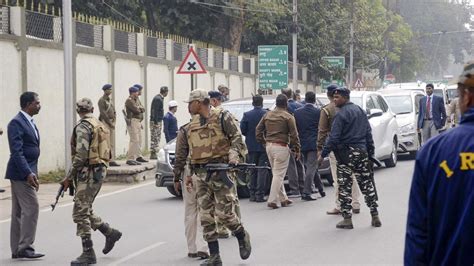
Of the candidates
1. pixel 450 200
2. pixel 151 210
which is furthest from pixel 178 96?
pixel 450 200

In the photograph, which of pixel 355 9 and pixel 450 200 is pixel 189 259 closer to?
pixel 450 200

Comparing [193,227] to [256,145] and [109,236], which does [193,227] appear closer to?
[109,236]

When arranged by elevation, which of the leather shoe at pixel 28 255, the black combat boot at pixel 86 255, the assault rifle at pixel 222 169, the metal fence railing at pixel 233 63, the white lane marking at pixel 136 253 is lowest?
the white lane marking at pixel 136 253

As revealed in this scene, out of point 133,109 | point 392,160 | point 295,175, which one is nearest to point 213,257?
point 295,175

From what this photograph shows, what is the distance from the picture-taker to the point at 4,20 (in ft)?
60.3

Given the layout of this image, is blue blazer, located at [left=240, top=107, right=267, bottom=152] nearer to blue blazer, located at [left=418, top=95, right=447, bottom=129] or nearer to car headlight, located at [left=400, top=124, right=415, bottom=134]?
blue blazer, located at [left=418, top=95, right=447, bottom=129]

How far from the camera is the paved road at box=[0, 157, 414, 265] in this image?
10.0 m

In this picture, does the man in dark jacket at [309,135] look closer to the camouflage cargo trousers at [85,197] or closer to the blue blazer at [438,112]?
the camouflage cargo trousers at [85,197]

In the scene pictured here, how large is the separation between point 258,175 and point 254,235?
11.4ft

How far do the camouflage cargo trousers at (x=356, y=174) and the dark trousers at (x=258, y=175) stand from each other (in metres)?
3.19

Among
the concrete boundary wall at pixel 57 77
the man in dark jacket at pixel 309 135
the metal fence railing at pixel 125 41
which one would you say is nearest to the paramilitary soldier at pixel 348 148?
the man in dark jacket at pixel 309 135

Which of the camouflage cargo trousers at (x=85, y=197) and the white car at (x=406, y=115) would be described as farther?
the white car at (x=406, y=115)

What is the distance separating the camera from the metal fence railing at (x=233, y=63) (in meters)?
37.0

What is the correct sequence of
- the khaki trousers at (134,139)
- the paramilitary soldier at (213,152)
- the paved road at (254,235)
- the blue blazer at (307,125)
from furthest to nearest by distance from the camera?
the khaki trousers at (134,139) < the blue blazer at (307,125) < the paved road at (254,235) < the paramilitary soldier at (213,152)
